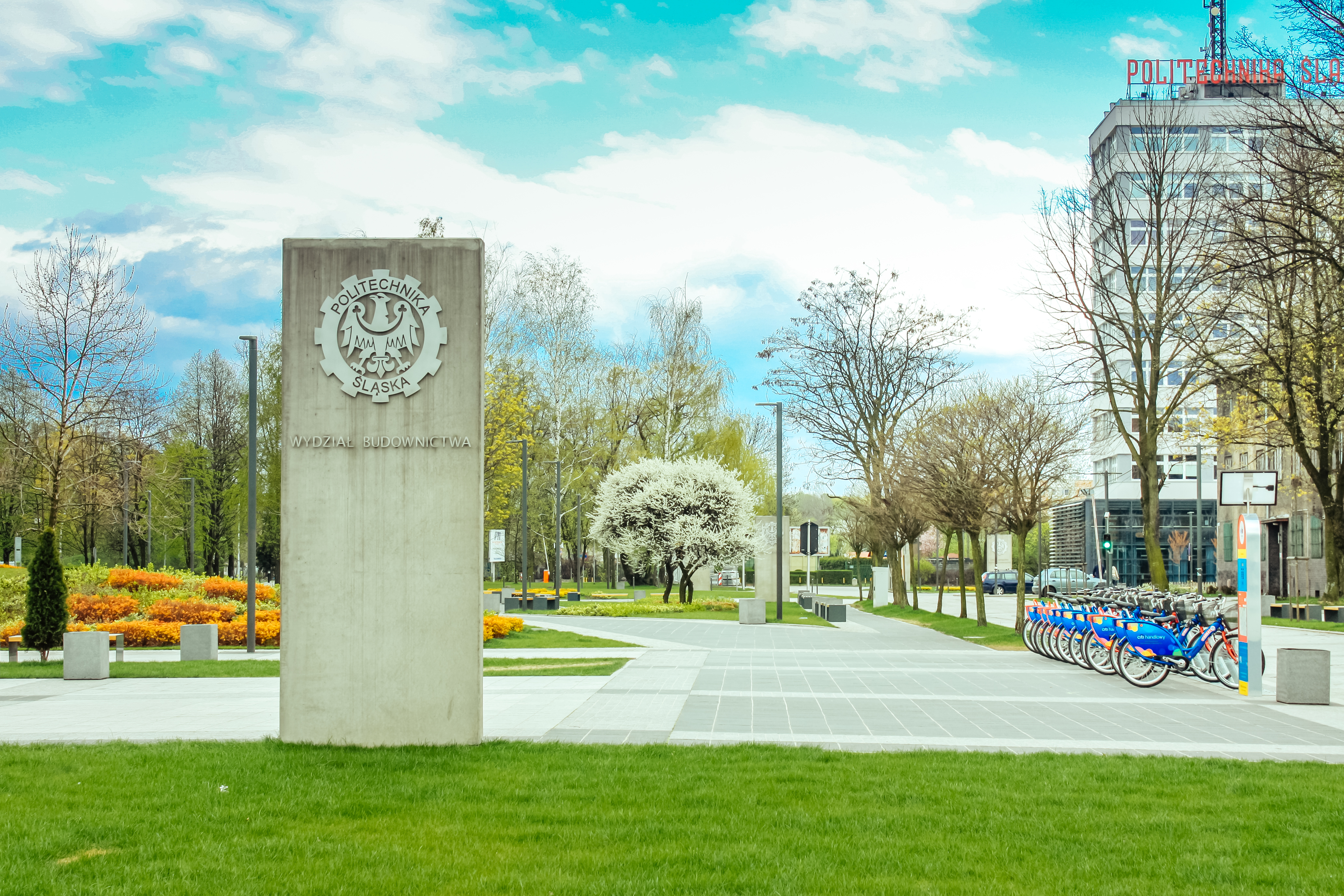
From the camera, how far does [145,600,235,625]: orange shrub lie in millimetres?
23547

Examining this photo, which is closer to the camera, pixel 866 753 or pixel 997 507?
pixel 866 753

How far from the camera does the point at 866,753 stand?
894 centimetres

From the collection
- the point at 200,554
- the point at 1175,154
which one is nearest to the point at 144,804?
the point at 1175,154

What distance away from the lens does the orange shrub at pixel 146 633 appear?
21344 millimetres

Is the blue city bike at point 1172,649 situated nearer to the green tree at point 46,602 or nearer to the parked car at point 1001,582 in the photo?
the green tree at point 46,602

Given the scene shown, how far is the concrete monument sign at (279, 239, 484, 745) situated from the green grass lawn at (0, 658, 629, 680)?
6.53 m

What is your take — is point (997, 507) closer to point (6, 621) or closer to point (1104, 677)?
point (1104, 677)

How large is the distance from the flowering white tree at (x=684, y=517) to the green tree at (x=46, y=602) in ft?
82.7

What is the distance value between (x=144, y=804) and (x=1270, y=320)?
28.7m

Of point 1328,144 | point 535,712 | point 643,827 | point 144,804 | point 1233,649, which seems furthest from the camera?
point 1233,649

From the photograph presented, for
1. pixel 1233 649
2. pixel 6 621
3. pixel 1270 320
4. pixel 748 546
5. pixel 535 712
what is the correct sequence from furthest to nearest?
pixel 748 546 < pixel 1270 320 < pixel 6 621 < pixel 1233 649 < pixel 535 712

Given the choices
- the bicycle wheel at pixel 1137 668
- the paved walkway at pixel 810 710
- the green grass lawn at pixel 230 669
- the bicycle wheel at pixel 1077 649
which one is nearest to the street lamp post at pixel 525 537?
the green grass lawn at pixel 230 669

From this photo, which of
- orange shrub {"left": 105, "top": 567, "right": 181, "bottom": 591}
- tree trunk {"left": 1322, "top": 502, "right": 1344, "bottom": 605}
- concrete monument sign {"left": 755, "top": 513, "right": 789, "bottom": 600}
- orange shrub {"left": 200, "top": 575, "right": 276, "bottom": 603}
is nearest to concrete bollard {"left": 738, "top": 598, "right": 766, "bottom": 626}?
orange shrub {"left": 200, "top": 575, "right": 276, "bottom": 603}

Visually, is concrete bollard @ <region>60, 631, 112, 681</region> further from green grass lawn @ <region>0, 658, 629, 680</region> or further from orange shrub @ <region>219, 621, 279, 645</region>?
orange shrub @ <region>219, 621, 279, 645</region>
